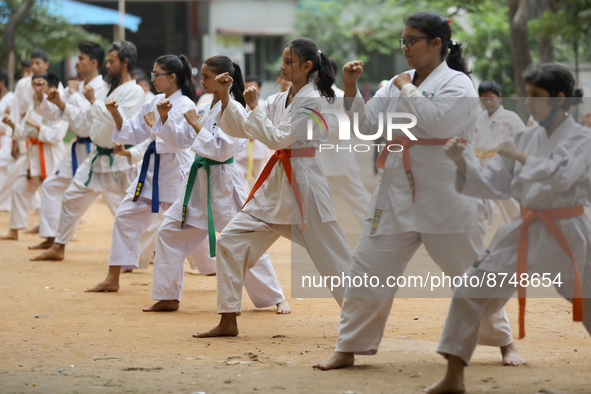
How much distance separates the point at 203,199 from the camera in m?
5.87

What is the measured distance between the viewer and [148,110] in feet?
21.7

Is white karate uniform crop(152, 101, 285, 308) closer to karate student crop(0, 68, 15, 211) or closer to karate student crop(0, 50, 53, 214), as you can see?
karate student crop(0, 50, 53, 214)

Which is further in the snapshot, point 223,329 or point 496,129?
point 496,129

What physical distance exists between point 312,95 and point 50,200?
488cm

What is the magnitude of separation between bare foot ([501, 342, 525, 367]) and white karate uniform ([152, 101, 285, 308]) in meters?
2.06

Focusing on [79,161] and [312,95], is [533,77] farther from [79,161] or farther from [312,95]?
[79,161]

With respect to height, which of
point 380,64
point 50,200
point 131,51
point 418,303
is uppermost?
Result: point 380,64

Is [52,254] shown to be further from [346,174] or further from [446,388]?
[446,388]

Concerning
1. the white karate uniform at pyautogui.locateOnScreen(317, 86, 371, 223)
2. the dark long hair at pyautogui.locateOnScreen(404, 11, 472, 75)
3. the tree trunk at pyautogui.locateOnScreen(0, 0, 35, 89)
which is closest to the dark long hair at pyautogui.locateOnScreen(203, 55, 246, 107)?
the dark long hair at pyautogui.locateOnScreen(404, 11, 472, 75)

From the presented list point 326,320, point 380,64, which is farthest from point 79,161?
point 380,64

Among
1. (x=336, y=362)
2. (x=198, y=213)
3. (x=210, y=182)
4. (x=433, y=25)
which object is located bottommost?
(x=336, y=362)

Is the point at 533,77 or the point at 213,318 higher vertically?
the point at 533,77

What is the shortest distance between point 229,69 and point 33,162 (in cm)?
500

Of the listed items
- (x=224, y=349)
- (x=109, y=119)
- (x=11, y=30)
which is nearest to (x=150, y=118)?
(x=109, y=119)
